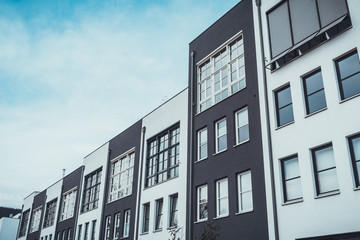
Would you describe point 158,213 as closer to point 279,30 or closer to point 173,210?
point 173,210

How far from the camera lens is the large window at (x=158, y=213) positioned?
2393 centimetres

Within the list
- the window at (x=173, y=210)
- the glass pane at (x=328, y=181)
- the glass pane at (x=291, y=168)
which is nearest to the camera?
the glass pane at (x=328, y=181)

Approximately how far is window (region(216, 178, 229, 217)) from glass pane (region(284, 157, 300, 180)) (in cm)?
392

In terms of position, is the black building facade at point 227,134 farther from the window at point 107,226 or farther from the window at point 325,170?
the window at point 107,226

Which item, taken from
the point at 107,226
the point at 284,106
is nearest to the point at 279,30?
the point at 284,106

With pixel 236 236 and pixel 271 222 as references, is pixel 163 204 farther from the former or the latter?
pixel 271 222

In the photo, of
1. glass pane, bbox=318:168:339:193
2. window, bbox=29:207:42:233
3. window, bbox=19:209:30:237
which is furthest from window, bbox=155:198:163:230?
window, bbox=19:209:30:237

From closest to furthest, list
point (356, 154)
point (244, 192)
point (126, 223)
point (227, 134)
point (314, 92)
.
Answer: point (356, 154) → point (314, 92) → point (244, 192) → point (227, 134) → point (126, 223)

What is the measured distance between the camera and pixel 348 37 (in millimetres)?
14766

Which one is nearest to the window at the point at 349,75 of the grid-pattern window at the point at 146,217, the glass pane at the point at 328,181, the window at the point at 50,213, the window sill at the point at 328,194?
the glass pane at the point at 328,181

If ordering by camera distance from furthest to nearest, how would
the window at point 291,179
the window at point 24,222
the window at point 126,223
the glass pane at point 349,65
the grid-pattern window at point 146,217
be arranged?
the window at point 24,222, the window at point 126,223, the grid-pattern window at point 146,217, the window at point 291,179, the glass pane at point 349,65

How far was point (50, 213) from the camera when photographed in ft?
148

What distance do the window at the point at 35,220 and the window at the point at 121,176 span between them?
69.4 feet

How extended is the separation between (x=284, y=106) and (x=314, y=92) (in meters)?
1.64
